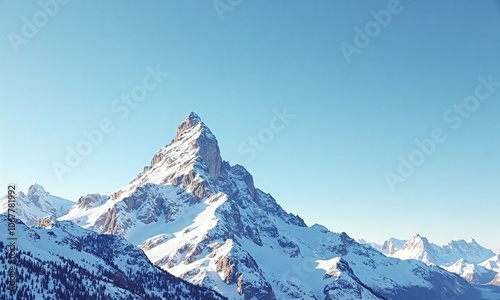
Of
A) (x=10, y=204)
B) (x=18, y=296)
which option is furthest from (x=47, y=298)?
(x=10, y=204)

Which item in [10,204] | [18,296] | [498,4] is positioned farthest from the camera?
[18,296]

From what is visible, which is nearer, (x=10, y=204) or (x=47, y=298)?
(x=10, y=204)

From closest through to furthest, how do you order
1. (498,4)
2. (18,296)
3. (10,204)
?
(498,4) → (10,204) → (18,296)

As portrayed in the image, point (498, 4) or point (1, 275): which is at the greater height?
point (498, 4)

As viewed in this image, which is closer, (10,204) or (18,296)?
(10,204)

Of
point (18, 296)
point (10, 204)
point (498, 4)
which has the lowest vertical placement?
point (18, 296)

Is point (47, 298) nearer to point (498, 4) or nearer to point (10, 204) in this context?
point (10, 204)

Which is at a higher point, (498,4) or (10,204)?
(498,4)

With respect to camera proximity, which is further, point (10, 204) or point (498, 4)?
point (10, 204)

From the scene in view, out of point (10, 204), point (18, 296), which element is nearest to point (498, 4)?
point (10, 204)
